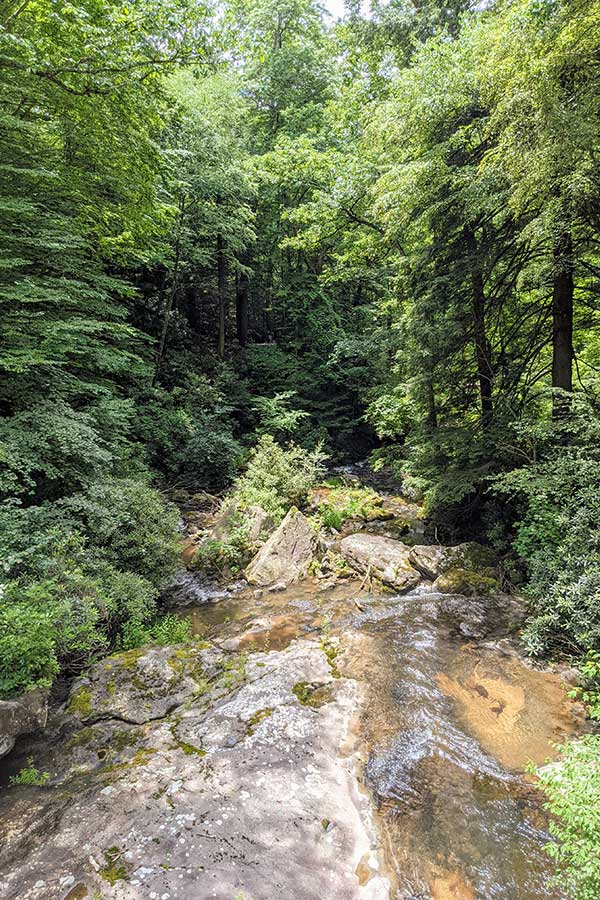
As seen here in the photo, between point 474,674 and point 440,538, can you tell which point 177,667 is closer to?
point 474,674

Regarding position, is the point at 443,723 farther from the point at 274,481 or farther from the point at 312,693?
the point at 274,481

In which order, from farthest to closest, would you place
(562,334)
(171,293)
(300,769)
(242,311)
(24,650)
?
1. (242,311)
2. (171,293)
3. (562,334)
4. (24,650)
5. (300,769)

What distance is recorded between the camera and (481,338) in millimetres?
7832

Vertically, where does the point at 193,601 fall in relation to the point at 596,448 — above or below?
below

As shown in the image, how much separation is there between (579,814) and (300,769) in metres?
1.95

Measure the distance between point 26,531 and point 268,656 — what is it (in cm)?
321

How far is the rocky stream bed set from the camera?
243 cm

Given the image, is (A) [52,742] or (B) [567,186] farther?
(B) [567,186]

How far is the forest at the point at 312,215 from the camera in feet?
14.7

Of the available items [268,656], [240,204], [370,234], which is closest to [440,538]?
[268,656]

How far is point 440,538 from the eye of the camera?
8.81 meters

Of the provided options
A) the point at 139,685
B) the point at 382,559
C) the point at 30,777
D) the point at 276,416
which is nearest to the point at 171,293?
the point at 276,416

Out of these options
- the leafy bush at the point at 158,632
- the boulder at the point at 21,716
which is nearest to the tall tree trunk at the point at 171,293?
the leafy bush at the point at 158,632

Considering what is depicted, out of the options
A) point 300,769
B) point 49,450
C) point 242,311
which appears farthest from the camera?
point 242,311
